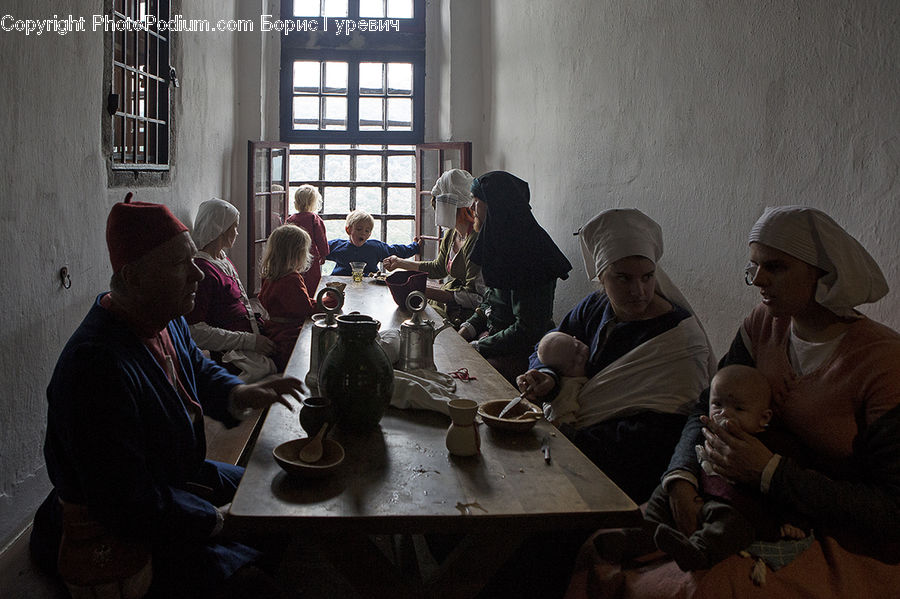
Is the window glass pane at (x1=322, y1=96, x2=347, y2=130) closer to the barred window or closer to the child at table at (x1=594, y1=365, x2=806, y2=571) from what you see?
the barred window

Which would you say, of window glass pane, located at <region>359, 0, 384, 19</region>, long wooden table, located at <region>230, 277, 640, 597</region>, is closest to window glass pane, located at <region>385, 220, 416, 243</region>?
window glass pane, located at <region>359, 0, 384, 19</region>

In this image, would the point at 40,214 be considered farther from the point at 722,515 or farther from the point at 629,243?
the point at 722,515

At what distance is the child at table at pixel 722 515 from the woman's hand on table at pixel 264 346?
7.73 feet

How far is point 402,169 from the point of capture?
824 centimetres

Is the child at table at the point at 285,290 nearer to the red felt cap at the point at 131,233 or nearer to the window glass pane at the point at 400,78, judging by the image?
the red felt cap at the point at 131,233

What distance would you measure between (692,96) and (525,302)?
1.24 meters

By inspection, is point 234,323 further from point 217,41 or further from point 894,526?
point 217,41

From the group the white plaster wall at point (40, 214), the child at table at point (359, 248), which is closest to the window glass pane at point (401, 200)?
the child at table at point (359, 248)

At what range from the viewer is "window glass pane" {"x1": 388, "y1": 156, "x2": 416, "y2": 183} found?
8.22 meters

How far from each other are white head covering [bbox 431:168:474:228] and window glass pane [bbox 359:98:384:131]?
10.7ft

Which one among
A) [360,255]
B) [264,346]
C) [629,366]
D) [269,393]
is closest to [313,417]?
[269,393]

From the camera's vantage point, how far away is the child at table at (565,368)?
2.48 m

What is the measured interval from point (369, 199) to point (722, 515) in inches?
274

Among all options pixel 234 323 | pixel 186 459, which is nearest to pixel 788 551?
pixel 186 459
